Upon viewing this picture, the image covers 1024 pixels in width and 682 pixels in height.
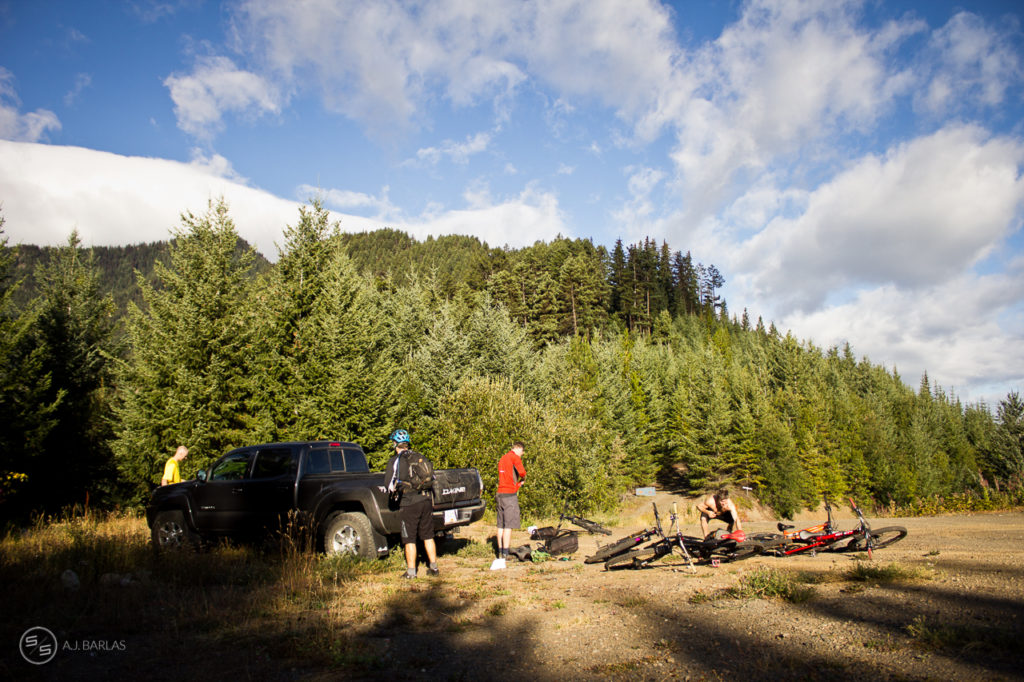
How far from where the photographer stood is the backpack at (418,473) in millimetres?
7980

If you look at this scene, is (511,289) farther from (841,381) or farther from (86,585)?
(86,585)

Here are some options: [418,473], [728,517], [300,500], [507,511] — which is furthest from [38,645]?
[728,517]

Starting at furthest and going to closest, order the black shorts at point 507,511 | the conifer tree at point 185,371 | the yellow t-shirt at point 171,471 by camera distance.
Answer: the conifer tree at point 185,371 → the yellow t-shirt at point 171,471 → the black shorts at point 507,511

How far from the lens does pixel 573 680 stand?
3.93 metres

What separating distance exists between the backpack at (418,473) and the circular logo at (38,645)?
4127 mm

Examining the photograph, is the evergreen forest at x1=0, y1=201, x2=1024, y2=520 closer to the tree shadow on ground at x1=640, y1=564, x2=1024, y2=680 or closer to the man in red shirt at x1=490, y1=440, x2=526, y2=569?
the man in red shirt at x1=490, y1=440, x2=526, y2=569

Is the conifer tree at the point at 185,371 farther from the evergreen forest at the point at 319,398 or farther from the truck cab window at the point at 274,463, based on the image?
the truck cab window at the point at 274,463

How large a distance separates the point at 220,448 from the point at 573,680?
2018 centimetres

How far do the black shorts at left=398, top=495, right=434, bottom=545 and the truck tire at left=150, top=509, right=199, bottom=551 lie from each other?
4.26m

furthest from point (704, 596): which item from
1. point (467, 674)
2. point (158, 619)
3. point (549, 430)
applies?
point (549, 430)

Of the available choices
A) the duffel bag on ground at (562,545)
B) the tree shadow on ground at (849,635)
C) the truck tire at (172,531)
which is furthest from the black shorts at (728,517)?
the truck tire at (172,531)

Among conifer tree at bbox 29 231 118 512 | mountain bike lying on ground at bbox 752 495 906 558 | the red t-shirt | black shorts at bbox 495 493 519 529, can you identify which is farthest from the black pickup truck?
conifer tree at bbox 29 231 118 512

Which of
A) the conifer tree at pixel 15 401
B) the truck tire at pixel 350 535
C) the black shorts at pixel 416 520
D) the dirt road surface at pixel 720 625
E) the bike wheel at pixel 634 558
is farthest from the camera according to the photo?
the conifer tree at pixel 15 401

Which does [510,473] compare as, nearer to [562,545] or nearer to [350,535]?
[562,545]
